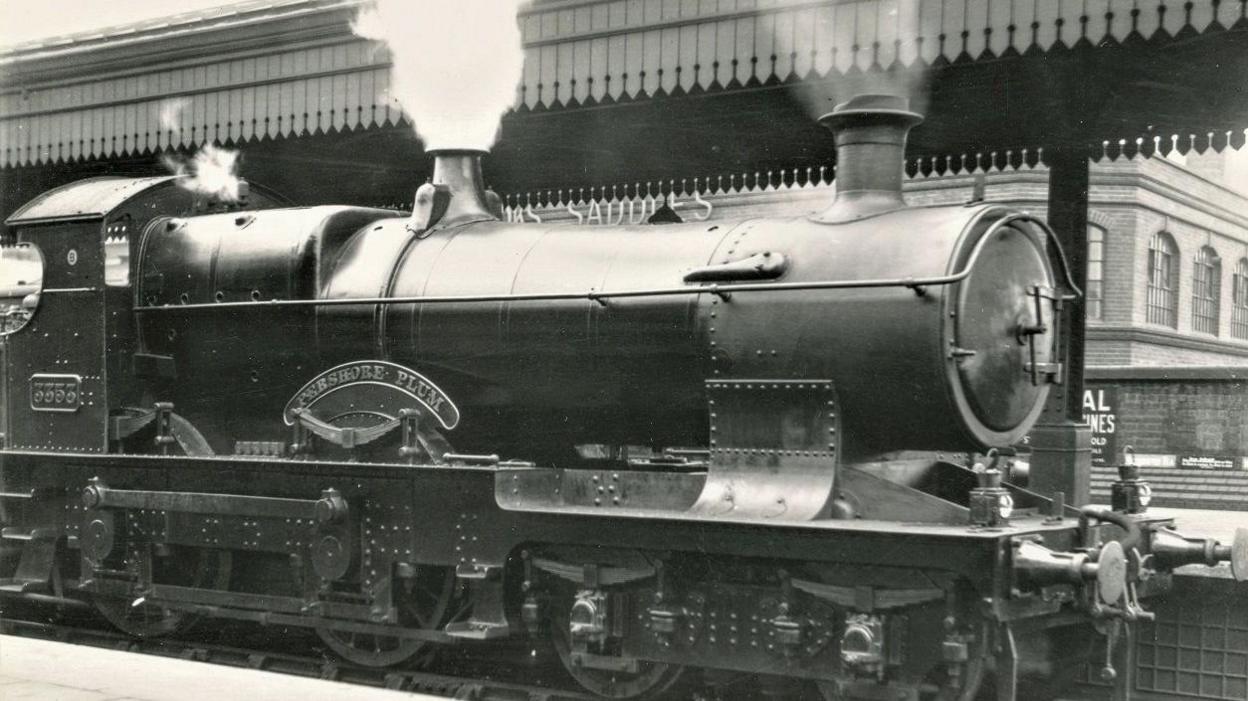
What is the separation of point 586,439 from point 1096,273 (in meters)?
16.4

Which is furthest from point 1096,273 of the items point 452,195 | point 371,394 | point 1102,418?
point 371,394

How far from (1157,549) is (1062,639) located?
74 cm

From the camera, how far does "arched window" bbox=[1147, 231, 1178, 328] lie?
21.8m

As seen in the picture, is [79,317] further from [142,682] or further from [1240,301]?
[1240,301]

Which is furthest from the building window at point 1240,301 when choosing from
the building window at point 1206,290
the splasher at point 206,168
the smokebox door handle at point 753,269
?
the smokebox door handle at point 753,269

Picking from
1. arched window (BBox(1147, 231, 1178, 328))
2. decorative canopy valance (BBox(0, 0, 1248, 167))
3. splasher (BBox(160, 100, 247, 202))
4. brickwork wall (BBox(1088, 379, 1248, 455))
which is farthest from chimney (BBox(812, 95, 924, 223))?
arched window (BBox(1147, 231, 1178, 328))

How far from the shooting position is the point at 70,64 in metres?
10.5

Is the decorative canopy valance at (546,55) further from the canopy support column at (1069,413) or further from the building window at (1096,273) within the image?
the building window at (1096,273)

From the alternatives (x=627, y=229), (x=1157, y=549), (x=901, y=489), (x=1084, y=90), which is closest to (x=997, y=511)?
(x=901, y=489)

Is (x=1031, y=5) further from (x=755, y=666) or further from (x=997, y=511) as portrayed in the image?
(x=755, y=666)

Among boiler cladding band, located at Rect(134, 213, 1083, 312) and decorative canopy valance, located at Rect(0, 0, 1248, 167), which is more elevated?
decorative canopy valance, located at Rect(0, 0, 1248, 167)

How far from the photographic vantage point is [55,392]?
26.5 ft

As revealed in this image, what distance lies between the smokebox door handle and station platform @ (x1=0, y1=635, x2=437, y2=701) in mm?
2092

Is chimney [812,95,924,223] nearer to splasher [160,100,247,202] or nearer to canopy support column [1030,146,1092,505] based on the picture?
canopy support column [1030,146,1092,505]
